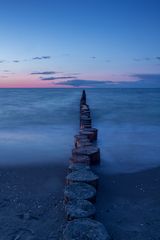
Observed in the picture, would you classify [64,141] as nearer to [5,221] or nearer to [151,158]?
[151,158]

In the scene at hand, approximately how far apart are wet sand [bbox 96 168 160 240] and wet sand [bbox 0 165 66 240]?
2.30 feet

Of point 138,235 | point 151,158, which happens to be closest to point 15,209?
point 138,235

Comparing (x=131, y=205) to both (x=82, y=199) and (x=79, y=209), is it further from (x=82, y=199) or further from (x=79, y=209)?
(x=79, y=209)

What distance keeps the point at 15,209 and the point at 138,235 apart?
182cm

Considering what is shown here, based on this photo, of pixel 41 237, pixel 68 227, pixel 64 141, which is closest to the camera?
pixel 68 227

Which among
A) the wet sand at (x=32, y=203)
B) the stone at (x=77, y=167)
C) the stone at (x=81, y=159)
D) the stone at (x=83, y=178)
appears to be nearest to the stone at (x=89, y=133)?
the wet sand at (x=32, y=203)

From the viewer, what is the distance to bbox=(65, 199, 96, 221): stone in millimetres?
3944

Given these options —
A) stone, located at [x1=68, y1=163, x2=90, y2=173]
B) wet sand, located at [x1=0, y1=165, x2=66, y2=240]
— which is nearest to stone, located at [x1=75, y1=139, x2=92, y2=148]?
wet sand, located at [x1=0, y1=165, x2=66, y2=240]

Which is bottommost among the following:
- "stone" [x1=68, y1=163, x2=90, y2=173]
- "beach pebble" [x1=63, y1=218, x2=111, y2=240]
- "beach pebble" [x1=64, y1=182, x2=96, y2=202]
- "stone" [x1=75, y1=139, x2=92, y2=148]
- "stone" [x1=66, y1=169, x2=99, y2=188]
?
"beach pebble" [x1=63, y1=218, x2=111, y2=240]

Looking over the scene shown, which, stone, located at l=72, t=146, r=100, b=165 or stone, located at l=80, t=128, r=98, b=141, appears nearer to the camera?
stone, located at l=72, t=146, r=100, b=165

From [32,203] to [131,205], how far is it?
1534 millimetres

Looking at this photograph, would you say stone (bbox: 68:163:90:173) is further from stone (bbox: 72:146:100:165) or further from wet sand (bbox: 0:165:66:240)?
stone (bbox: 72:146:100:165)

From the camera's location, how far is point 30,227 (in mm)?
4133

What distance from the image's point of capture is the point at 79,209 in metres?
4.08
